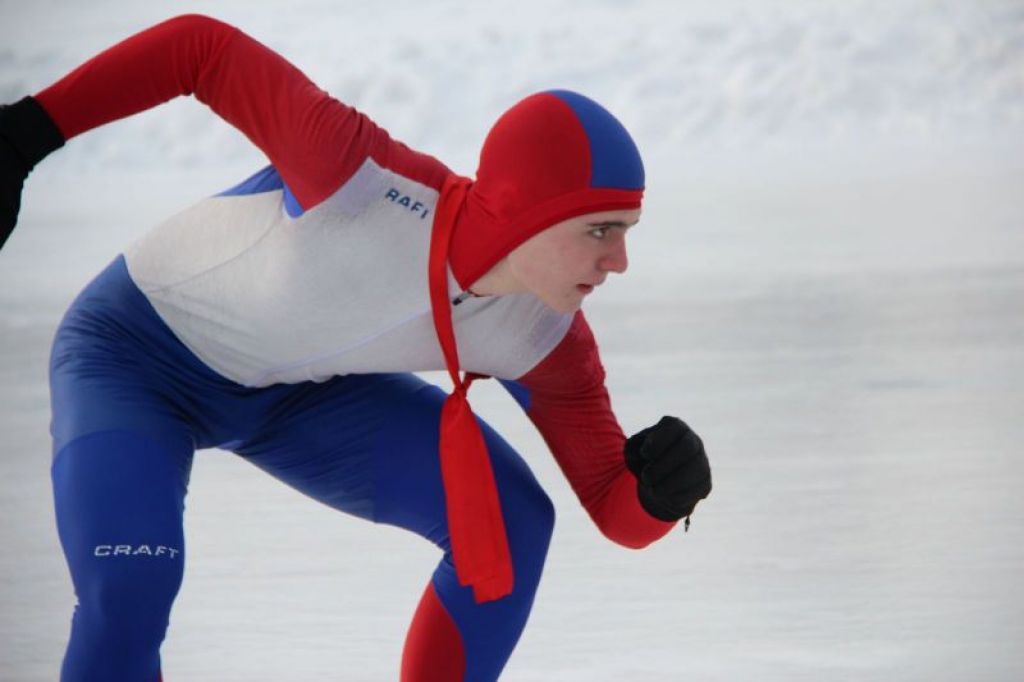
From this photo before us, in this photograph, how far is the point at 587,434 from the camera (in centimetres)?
247

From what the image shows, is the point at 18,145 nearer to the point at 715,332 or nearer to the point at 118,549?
the point at 118,549

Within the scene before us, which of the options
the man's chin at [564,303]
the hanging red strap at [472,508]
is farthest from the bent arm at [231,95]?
the man's chin at [564,303]

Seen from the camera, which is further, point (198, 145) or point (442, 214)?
point (198, 145)

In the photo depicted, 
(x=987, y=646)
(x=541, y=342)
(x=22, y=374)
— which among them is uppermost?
(x=22, y=374)

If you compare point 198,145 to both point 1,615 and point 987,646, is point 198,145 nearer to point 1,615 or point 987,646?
point 1,615

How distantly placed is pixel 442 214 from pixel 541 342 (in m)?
0.23

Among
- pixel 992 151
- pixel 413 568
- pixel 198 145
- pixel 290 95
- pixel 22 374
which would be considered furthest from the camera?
pixel 198 145

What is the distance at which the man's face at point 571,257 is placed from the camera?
222 cm

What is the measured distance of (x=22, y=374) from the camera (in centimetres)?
520

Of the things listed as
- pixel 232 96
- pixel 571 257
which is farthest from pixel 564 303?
pixel 232 96

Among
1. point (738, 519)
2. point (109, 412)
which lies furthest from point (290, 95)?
point (738, 519)

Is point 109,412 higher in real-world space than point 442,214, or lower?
lower

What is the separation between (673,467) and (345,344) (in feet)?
1.49

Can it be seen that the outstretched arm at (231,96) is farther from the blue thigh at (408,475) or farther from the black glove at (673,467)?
the black glove at (673,467)
